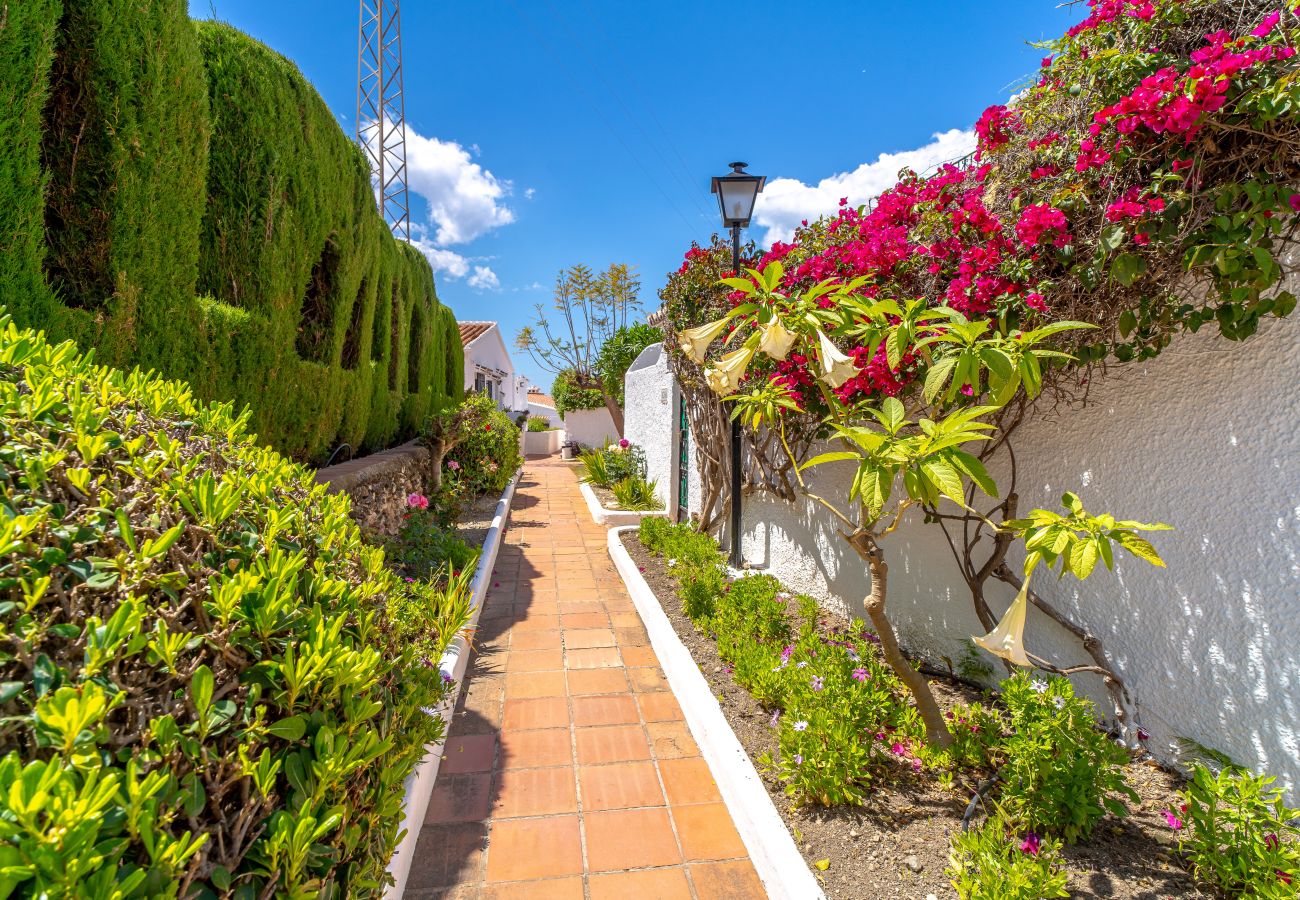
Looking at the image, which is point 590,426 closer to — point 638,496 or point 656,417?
point 638,496

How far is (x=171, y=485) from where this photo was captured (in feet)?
4.41

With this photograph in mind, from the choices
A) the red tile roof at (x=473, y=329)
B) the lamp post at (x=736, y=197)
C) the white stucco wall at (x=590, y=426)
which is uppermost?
the red tile roof at (x=473, y=329)

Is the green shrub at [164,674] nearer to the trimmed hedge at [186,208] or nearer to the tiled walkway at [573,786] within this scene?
the tiled walkway at [573,786]

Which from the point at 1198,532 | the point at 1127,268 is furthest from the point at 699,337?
the point at 1198,532

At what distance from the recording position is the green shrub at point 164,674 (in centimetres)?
83

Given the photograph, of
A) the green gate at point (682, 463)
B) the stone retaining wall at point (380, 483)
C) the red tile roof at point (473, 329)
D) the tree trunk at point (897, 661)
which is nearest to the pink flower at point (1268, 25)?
the tree trunk at point (897, 661)

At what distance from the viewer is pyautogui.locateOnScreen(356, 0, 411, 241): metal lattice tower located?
46.8ft

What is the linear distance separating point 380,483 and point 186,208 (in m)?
3.43

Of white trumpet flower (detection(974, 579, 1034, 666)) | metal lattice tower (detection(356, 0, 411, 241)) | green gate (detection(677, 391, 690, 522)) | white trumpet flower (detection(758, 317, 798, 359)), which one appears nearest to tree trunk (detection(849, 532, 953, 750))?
white trumpet flower (detection(974, 579, 1034, 666))

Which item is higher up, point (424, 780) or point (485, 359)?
point (485, 359)

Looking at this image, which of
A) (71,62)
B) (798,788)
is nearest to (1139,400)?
(798,788)

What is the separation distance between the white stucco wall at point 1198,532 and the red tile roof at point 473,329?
20.7 m

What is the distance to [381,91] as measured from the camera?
1480 cm

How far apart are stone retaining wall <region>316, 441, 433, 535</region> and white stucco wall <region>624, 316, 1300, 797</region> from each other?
4594 mm
